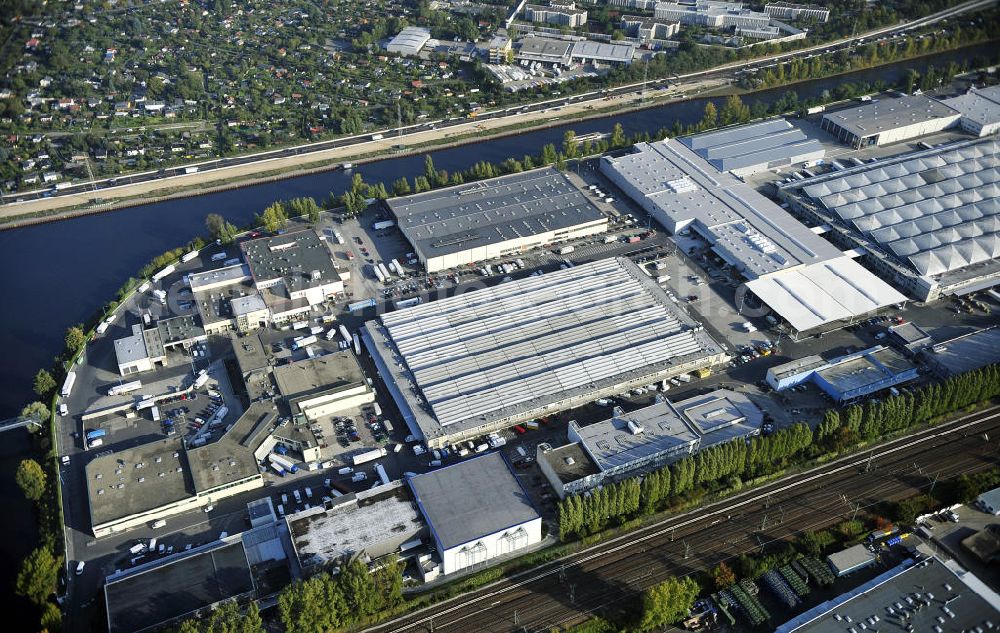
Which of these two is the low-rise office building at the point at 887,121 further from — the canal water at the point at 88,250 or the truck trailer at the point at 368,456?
the truck trailer at the point at 368,456

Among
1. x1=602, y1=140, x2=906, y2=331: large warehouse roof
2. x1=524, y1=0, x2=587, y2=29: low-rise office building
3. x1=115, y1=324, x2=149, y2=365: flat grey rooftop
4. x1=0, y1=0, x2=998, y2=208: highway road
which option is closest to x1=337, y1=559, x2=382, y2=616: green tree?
x1=115, y1=324, x2=149, y2=365: flat grey rooftop

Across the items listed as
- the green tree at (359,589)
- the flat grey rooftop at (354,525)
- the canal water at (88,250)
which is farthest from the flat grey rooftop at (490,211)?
the green tree at (359,589)

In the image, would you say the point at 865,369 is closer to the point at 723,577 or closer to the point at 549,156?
the point at 723,577

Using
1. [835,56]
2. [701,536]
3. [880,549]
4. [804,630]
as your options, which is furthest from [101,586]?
[835,56]

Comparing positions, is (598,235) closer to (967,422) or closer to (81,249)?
(967,422)

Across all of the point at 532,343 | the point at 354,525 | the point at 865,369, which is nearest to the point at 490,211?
the point at 532,343

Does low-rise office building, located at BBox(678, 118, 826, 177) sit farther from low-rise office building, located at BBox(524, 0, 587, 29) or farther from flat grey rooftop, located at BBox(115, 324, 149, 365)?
flat grey rooftop, located at BBox(115, 324, 149, 365)
